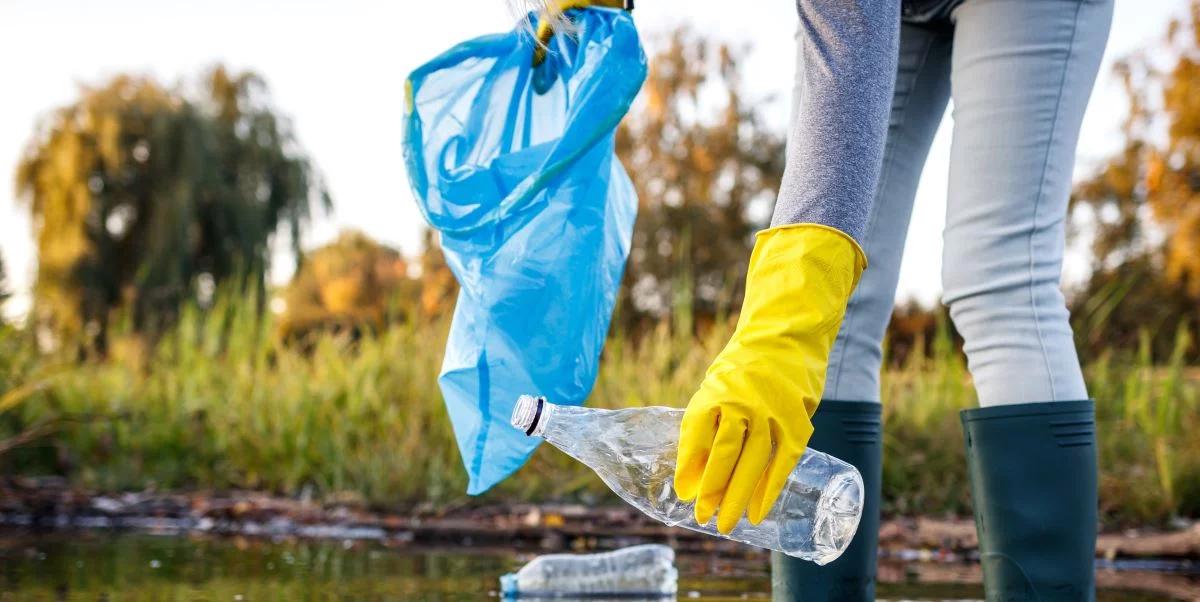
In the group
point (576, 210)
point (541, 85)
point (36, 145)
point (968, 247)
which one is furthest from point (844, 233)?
point (36, 145)

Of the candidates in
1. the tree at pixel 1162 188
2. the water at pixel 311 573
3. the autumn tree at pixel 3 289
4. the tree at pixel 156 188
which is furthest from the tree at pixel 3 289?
the tree at pixel 156 188

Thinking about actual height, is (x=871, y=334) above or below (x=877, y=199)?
below

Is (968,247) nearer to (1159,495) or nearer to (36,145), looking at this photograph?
(1159,495)

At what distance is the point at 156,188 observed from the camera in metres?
22.2

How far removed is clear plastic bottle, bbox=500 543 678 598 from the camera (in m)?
2.57

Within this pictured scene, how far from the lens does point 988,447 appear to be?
4.91 feet

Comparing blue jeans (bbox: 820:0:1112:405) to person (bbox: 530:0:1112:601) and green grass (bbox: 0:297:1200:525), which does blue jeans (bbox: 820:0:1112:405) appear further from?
green grass (bbox: 0:297:1200:525)

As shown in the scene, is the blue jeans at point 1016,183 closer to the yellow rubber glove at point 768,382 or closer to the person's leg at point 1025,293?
the person's leg at point 1025,293

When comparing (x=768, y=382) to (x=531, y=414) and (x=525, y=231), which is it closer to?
(x=531, y=414)

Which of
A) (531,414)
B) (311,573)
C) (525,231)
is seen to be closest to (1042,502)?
(531,414)

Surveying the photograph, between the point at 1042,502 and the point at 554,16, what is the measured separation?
106cm

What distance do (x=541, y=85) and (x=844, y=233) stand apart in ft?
3.22

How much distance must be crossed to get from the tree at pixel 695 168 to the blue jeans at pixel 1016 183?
22473 millimetres

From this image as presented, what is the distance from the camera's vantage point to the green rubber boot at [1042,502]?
1.44 m
